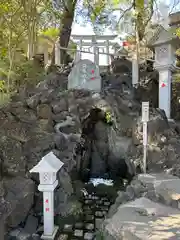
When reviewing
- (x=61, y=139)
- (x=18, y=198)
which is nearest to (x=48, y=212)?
(x=18, y=198)

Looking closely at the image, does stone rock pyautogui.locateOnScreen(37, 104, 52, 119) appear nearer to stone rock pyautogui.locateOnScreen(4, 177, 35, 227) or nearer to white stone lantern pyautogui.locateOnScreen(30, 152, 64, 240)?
stone rock pyautogui.locateOnScreen(4, 177, 35, 227)

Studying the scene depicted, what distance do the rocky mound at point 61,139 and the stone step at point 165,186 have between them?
32.0 inches

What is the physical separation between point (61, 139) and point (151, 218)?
3.93m

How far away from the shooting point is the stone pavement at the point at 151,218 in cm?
354

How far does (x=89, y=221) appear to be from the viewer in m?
5.39

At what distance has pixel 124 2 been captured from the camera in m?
15.2

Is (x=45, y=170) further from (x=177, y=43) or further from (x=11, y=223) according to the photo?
(x=177, y=43)

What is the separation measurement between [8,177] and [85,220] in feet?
7.34

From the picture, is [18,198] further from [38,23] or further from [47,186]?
[38,23]

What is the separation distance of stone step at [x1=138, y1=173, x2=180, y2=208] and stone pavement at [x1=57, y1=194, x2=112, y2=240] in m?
1.35

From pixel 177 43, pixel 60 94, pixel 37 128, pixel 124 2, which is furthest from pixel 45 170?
pixel 124 2

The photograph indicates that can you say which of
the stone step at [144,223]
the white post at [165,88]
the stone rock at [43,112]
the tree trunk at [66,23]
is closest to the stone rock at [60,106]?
the stone rock at [43,112]

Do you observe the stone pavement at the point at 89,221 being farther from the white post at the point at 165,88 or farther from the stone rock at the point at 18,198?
the white post at the point at 165,88

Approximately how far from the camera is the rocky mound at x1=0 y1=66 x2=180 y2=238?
5.63 metres
